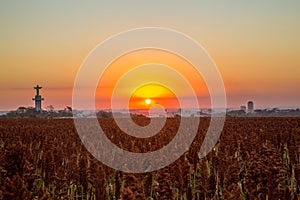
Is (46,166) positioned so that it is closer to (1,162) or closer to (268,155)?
(1,162)

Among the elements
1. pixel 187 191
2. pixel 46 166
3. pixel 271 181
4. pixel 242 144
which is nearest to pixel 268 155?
pixel 271 181

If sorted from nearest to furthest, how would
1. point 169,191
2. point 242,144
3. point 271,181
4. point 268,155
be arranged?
point 169,191
point 271,181
point 268,155
point 242,144

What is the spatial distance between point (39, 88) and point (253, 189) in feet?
233

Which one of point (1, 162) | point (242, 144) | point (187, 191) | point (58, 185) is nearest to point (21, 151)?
point (1, 162)

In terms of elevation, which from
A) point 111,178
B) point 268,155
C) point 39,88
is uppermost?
point 39,88

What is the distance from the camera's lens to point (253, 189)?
3.47 metres

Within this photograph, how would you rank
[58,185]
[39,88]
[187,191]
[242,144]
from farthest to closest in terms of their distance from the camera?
[39,88], [242,144], [58,185], [187,191]

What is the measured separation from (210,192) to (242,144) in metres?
5.96

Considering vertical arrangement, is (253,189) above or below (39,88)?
below

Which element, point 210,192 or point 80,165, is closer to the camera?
point 210,192

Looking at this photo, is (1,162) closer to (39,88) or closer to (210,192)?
(210,192)

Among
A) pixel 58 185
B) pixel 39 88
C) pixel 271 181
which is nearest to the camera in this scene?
pixel 271 181

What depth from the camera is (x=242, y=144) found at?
10289 millimetres

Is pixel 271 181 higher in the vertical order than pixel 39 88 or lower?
lower
